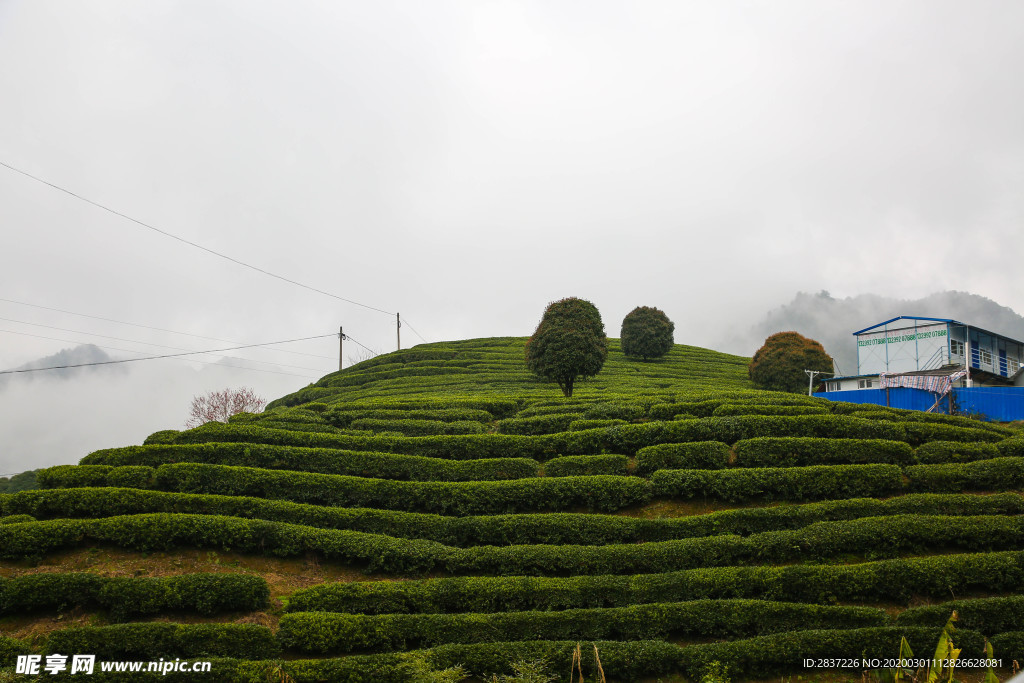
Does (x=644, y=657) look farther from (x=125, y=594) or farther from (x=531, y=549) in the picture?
(x=125, y=594)

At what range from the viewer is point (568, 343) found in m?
24.8

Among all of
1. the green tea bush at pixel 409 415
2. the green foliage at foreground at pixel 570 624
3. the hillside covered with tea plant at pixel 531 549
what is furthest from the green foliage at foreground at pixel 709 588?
the green tea bush at pixel 409 415

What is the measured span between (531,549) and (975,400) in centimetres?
2383

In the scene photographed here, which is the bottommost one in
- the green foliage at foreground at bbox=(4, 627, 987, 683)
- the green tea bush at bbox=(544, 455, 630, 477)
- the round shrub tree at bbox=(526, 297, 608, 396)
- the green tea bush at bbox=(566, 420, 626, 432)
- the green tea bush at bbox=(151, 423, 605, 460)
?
the green foliage at foreground at bbox=(4, 627, 987, 683)

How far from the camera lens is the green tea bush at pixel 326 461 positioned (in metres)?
15.8

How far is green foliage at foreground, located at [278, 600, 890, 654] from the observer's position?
10234 mm

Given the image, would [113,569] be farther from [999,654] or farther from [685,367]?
[685,367]

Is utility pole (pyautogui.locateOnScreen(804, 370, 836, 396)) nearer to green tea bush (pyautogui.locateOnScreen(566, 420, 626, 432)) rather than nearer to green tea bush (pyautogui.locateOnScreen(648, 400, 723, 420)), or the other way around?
green tea bush (pyautogui.locateOnScreen(648, 400, 723, 420))

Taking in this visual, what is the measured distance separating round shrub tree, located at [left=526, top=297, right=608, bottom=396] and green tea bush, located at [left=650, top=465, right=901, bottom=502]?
34.0 feet

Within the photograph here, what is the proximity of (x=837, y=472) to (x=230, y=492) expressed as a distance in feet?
48.3

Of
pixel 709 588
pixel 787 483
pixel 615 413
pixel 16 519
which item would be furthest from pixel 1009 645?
pixel 16 519

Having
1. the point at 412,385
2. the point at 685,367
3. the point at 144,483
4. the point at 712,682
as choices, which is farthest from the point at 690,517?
the point at 685,367

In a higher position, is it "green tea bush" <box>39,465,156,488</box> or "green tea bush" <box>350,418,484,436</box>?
"green tea bush" <box>350,418,484,436</box>

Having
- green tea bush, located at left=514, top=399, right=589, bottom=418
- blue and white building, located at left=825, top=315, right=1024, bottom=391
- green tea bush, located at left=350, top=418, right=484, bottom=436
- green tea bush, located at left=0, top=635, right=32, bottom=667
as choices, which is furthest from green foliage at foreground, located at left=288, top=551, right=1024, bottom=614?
blue and white building, located at left=825, top=315, right=1024, bottom=391
